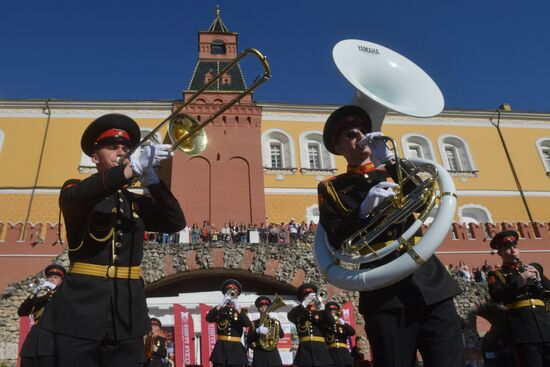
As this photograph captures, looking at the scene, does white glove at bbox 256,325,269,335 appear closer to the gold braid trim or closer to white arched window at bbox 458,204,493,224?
the gold braid trim

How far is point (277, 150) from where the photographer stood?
2966 cm

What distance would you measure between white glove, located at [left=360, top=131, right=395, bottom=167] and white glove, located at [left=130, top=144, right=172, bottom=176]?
4.81 ft

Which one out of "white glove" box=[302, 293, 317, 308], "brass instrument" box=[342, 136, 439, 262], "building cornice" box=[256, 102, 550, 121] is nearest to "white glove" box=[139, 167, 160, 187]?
"brass instrument" box=[342, 136, 439, 262]

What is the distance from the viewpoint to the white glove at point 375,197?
9.44 ft

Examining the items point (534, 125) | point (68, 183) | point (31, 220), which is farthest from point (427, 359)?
point (534, 125)

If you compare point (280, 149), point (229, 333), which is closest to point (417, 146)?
point (280, 149)

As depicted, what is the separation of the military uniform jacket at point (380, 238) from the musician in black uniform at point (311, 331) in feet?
18.5

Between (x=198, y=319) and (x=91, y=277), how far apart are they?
46.3ft

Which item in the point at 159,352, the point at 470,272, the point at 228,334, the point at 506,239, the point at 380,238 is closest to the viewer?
the point at 380,238

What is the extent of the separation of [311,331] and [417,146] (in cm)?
2526

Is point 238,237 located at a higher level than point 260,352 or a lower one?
higher

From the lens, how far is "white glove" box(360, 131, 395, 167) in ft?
10.5

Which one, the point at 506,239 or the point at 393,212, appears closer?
the point at 393,212

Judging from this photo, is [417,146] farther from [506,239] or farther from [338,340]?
[506,239]
